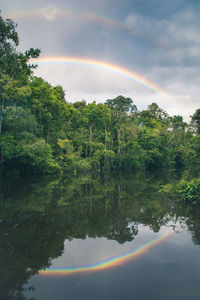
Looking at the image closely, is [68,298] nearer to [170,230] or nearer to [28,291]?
[28,291]

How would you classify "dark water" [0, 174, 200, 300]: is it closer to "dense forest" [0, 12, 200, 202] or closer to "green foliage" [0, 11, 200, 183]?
"dense forest" [0, 12, 200, 202]

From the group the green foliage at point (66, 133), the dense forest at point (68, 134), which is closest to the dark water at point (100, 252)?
the dense forest at point (68, 134)

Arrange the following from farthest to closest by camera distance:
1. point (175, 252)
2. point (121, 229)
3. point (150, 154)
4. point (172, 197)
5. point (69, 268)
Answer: point (150, 154) → point (172, 197) → point (121, 229) → point (175, 252) → point (69, 268)

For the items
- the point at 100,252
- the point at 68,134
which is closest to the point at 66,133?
the point at 68,134

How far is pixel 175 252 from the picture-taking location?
4.86m

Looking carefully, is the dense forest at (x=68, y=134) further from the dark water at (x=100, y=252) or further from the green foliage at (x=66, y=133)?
the dark water at (x=100, y=252)

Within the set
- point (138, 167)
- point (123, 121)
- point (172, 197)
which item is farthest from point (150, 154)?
point (172, 197)

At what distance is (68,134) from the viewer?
36.0 m

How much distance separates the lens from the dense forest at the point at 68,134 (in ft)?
53.9

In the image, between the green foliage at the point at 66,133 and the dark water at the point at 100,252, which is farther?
the green foliage at the point at 66,133

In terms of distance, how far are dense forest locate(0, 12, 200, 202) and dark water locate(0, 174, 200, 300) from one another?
4.15 metres

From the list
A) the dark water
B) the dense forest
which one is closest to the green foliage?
the dense forest

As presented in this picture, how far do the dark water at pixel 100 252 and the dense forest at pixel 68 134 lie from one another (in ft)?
13.6

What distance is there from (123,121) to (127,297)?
136 ft
